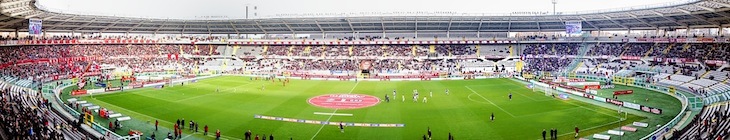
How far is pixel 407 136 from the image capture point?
27531 mm

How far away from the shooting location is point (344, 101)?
4209 cm

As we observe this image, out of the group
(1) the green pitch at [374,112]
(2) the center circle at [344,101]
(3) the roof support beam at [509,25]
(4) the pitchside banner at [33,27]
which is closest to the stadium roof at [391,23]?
(3) the roof support beam at [509,25]

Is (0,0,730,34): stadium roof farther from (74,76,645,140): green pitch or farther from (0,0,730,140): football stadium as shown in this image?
(74,76,645,140): green pitch

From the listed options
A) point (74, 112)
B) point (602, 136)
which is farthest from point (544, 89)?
point (74, 112)

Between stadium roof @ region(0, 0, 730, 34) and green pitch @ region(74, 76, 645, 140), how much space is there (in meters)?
22.4

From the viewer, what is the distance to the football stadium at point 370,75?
2938 cm

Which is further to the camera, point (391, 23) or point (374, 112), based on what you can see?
point (391, 23)

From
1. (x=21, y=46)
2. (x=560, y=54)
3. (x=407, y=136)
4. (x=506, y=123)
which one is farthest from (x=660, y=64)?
(x=21, y=46)

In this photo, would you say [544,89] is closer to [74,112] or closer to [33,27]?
[74,112]

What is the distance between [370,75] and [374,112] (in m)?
32.5

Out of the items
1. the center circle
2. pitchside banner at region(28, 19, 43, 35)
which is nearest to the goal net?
the center circle

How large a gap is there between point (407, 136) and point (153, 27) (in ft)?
229

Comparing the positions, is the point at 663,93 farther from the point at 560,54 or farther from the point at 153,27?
the point at 153,27

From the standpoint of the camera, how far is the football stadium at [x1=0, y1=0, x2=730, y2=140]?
29375 millimetres
